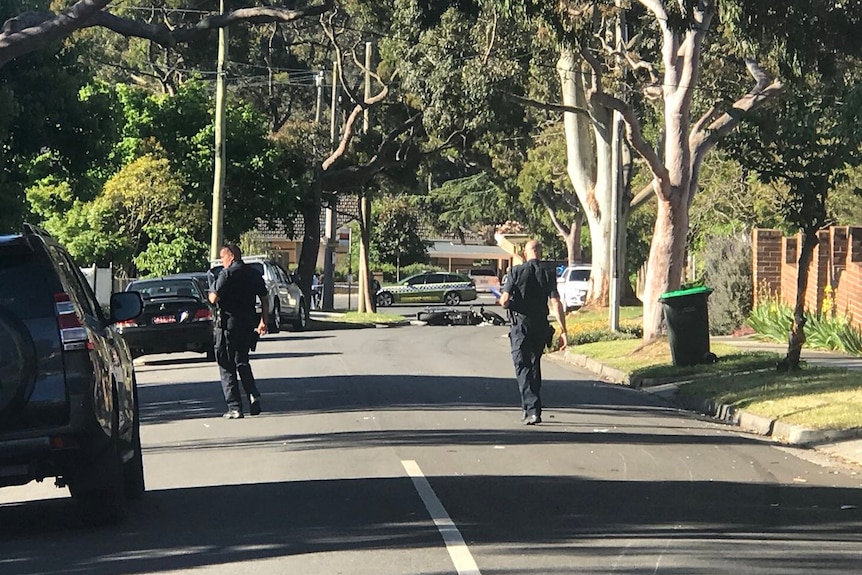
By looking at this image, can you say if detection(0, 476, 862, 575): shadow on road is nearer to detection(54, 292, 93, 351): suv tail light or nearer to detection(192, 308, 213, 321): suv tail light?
detection(54, 292, 93, 351): suv tail light

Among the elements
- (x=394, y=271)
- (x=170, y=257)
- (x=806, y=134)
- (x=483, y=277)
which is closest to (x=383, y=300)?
(x=394, y=271)

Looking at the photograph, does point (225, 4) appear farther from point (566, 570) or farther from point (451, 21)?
point (566, 570)

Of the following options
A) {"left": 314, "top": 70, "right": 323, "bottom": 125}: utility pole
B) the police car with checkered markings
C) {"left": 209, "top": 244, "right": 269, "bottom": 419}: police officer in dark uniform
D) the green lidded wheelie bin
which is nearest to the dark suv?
{"left": 209, "top": 244, "right": 269, "bottom": 419}: police officer in dark uniform

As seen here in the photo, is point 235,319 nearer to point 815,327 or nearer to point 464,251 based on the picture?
point 815,327

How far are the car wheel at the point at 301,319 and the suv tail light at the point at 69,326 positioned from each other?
29.8m

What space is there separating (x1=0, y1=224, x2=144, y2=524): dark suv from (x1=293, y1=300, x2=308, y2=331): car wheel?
29452mm

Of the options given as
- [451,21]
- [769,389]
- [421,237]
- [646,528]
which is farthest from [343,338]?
[421,237]

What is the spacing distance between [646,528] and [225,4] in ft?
98.5

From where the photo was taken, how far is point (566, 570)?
7570 mm

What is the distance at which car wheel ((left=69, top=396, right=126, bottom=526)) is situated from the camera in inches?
333

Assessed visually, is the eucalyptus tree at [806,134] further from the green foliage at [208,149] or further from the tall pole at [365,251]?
the tall pole at [365,251]

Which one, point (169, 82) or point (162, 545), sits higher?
point (169, 82)

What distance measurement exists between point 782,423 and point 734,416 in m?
1.50

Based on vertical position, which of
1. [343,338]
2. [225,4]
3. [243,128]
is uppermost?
[225,4]
